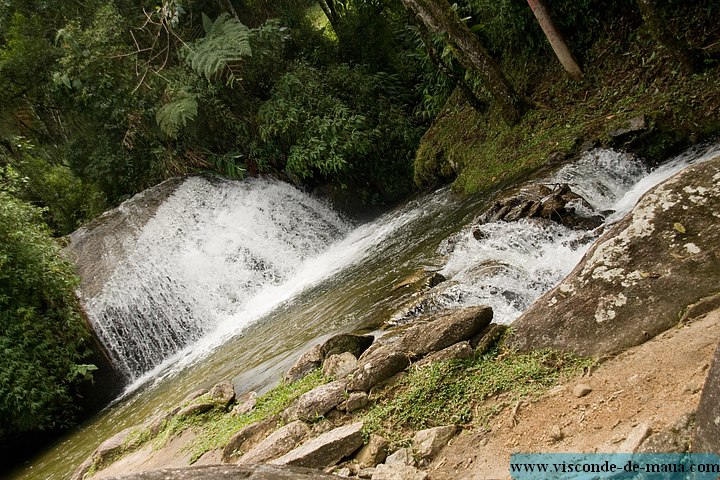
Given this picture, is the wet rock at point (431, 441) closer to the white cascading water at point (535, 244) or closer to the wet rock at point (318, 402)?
the wet rock at point (318, 402)

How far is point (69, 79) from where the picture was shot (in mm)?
12820

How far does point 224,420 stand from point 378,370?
185 centimetres

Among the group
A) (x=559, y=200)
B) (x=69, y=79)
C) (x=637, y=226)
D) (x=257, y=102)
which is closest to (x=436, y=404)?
(x=637, y=226)

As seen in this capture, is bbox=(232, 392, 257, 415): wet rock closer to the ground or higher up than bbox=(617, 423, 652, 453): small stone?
higher up

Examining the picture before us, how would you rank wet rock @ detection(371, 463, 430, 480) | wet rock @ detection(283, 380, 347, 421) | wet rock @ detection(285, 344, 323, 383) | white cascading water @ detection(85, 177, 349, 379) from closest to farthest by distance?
1. wet rock @ detection(371, 463, 430, 480)
2. wet rock @ detection(283, 380, 347, 421)
3. wet rock @ detection(285, 344, 323, 383)
4. white cascading water @ detection(85, 177, 349, 379)

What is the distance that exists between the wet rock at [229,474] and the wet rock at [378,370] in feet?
3.60

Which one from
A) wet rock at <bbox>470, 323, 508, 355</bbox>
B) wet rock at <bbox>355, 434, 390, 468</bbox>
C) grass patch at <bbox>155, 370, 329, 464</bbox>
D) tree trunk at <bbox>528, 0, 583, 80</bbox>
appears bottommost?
wet rock at <bbox>355, 434, 390, 468</bbox>

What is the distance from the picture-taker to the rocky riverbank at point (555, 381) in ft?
8.80

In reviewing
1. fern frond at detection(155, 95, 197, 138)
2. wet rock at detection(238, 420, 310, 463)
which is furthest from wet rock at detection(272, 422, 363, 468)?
fern frond at detection(155, 95, 197, 138)

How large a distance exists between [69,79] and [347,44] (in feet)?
23.8

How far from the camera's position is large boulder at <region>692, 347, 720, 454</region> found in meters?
2.00

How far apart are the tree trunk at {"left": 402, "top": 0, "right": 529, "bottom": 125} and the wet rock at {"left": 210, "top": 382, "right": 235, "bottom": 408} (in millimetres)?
6942

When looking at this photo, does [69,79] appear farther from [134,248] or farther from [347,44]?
[347,44]

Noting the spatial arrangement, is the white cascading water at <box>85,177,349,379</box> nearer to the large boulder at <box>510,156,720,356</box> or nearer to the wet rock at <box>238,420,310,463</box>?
the wet rock at <box>238,420,310,463</box>
